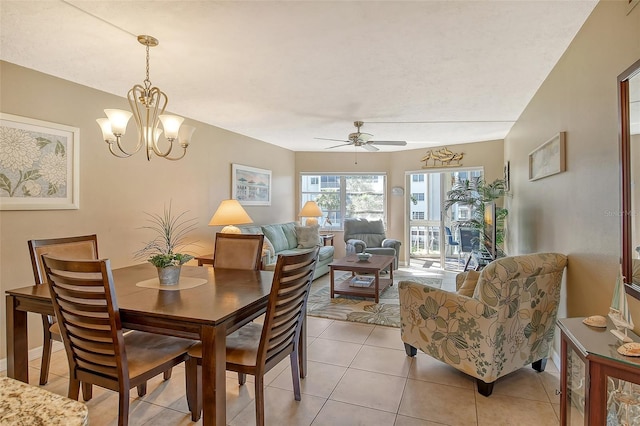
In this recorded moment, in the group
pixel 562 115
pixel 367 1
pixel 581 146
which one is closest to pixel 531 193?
pixel 562 115

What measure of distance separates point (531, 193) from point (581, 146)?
1.56 metres

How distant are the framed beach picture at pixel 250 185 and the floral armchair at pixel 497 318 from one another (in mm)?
3707

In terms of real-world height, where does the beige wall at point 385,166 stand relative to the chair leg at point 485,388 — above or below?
above

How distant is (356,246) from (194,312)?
440 centimetres

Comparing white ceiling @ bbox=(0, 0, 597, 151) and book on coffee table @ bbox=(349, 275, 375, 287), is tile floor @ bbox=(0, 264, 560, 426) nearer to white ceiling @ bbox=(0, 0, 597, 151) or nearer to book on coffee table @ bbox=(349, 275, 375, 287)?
book on coffee table @ bbox=(349, 275, 375, 287)

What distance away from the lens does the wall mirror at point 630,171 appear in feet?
4.99

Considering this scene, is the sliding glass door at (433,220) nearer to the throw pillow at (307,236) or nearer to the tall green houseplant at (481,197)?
the tall green houseplant at (481,197)

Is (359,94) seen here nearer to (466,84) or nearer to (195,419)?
(466,84)

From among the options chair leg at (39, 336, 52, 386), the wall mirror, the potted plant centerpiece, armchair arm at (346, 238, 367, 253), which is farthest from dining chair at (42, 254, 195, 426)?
armchair arm at (346, 238, 367, 253)

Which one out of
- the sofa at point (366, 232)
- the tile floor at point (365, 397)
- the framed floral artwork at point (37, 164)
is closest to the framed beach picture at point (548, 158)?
the tile floor at point (365, 397)

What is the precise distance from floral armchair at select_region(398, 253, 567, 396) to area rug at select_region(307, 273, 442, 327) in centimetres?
122

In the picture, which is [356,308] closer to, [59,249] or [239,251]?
[239,251]

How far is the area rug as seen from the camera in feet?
12.7

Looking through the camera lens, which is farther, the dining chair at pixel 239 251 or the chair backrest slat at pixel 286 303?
the dining chair at pixel 239 251
